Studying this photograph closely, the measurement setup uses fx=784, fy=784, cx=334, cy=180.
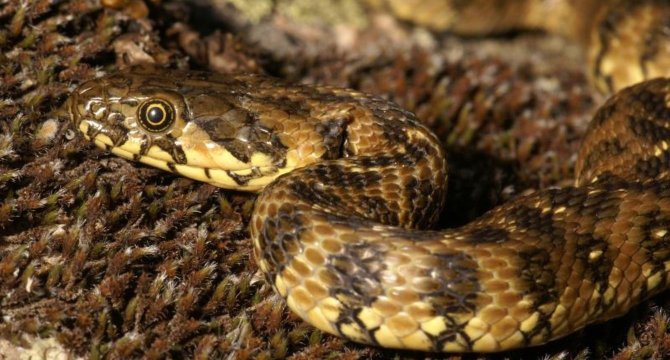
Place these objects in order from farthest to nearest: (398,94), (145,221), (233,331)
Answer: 1. (398,94)
2. (145,221)
3. (233,331)

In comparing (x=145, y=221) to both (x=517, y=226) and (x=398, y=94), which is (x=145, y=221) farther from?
(x=398, y=94)

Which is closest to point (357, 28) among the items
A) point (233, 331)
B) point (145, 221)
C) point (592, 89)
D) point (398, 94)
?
point (398, 94)

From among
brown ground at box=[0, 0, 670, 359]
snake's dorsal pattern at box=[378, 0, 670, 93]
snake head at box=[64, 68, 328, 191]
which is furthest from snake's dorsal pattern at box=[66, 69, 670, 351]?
snake's dorsal pattern at box=[378, 0, 670, 93]

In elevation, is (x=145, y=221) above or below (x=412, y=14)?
below

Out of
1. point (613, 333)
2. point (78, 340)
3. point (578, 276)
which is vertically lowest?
point (78, 340)

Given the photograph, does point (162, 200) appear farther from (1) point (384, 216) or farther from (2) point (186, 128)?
(1) point (384, 216)

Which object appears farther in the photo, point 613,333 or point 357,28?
point 357,28

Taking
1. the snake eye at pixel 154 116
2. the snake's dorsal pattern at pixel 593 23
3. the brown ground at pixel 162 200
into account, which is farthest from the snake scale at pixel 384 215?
the snake's dorsal pattern at pixel 593 23

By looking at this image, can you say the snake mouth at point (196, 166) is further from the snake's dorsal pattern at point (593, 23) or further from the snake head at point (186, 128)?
the snake's dorsal pattern at point (593, 23)

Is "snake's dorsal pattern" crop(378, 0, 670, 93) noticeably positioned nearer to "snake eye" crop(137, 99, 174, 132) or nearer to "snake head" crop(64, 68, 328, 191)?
"snake head" crop(64, 68, 328, 191)
